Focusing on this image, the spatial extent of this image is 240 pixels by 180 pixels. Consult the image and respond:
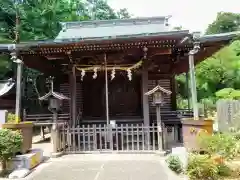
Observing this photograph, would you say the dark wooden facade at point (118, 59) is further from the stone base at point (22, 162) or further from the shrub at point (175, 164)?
the shrub at point (175, 164)

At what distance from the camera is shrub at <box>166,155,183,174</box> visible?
693 cm

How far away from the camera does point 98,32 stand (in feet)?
51.9

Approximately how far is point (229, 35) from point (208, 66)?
22.8m

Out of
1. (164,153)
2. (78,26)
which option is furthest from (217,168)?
(78,26)

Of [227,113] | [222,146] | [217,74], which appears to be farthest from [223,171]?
[217,74]

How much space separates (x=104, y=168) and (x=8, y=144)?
279 cm

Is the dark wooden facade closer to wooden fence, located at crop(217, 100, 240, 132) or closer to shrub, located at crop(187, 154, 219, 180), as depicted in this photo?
wooden fence, located at crop(217, 100, 240, 132)

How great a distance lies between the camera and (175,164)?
277 inches

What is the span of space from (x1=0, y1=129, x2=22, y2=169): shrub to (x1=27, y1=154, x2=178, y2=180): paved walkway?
869mm

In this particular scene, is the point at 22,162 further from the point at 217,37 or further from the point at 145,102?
the point at 217,37

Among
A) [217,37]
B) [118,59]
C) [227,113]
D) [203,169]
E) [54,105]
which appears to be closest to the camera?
[203,169]

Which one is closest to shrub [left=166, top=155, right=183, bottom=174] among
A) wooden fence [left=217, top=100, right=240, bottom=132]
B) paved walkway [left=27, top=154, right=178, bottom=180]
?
paved walkway [left=27, top=154, right=178, bottom=180]

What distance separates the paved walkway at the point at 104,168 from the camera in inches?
265

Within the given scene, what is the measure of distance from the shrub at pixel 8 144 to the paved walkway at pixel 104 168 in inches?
34.2
